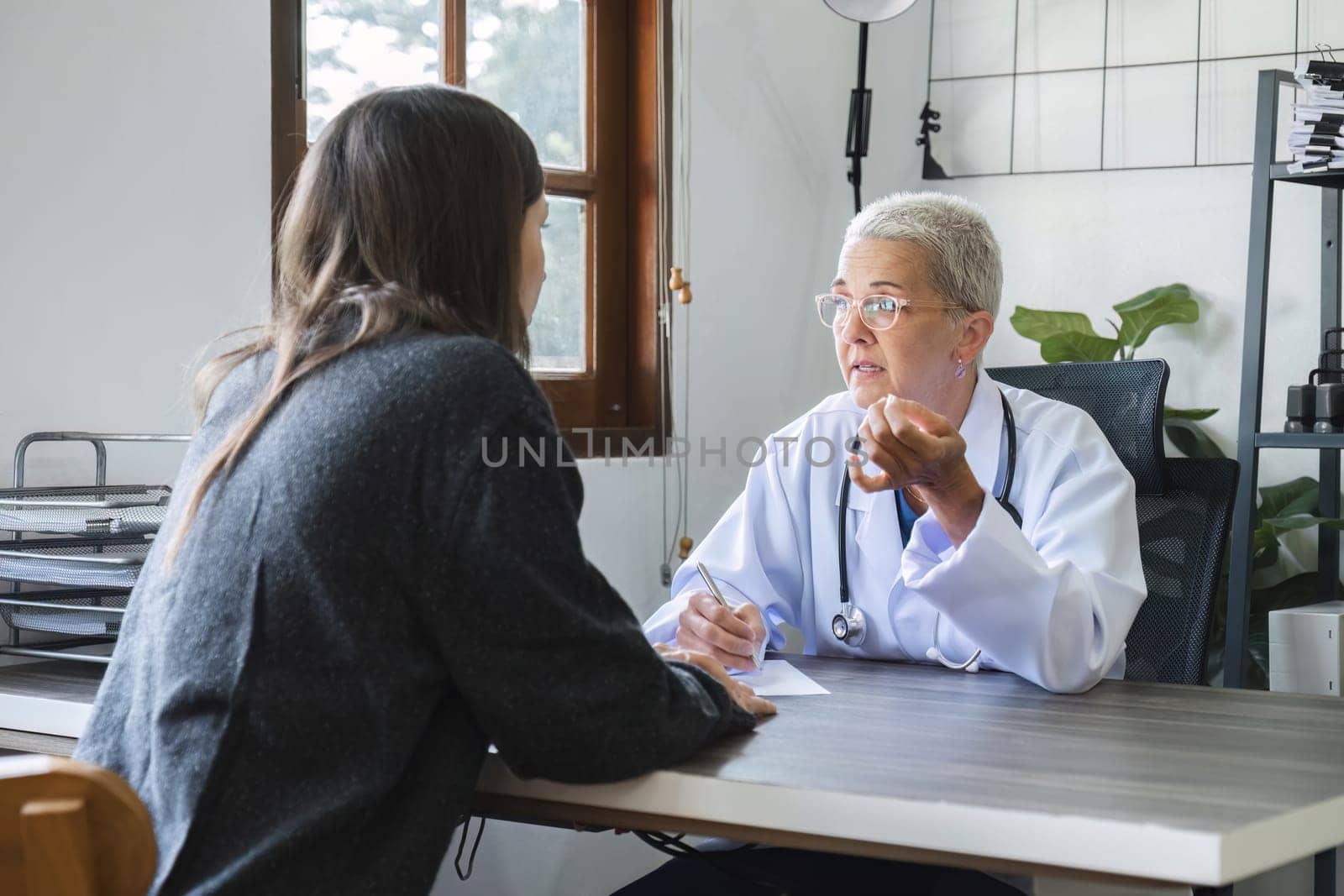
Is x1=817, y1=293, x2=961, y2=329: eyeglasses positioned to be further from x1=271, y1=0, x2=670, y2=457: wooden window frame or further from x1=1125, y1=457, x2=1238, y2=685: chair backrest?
x1=271, y1=0, x2=670, y2=457: wooden window frame

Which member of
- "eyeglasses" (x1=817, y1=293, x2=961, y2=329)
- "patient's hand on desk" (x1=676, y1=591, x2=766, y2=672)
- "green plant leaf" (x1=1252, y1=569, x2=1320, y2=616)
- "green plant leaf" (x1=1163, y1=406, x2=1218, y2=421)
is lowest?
"green plant leaf" (x1=1252, y1=569, x2=1320, y2=616)


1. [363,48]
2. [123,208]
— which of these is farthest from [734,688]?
[363,48]

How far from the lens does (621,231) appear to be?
279cm

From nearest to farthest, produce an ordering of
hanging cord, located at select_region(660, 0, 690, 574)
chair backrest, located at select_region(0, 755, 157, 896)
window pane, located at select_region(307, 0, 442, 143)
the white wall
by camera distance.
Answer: chair backrest, located at select_region(0, 755, 157, 896), the white wall, window pane, located at select_region(307, 0, 442, 143), hanging cord, located at select_region(660, 0, 690, 574)

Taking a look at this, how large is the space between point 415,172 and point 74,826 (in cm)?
50

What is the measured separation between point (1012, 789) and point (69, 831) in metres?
0.59

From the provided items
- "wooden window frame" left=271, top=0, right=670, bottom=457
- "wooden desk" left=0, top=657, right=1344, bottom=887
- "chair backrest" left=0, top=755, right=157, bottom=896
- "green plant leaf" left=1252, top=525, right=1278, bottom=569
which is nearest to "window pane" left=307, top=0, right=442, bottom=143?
"wooden window frame" left=271, top=0, right=670, bottom=457

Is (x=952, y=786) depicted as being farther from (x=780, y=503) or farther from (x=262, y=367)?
(x=780, y=503)

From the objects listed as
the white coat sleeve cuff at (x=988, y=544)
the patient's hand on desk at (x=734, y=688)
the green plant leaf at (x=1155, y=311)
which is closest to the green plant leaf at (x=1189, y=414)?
the green plant leaf at (x=1155, y=311)

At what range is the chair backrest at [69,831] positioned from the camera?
2.47 ft

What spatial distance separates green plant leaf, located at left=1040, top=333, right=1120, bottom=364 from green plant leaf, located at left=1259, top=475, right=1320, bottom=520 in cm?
42

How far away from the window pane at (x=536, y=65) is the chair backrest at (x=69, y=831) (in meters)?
1.88

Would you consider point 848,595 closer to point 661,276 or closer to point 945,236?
point 945,236

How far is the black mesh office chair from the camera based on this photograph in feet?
5.75
